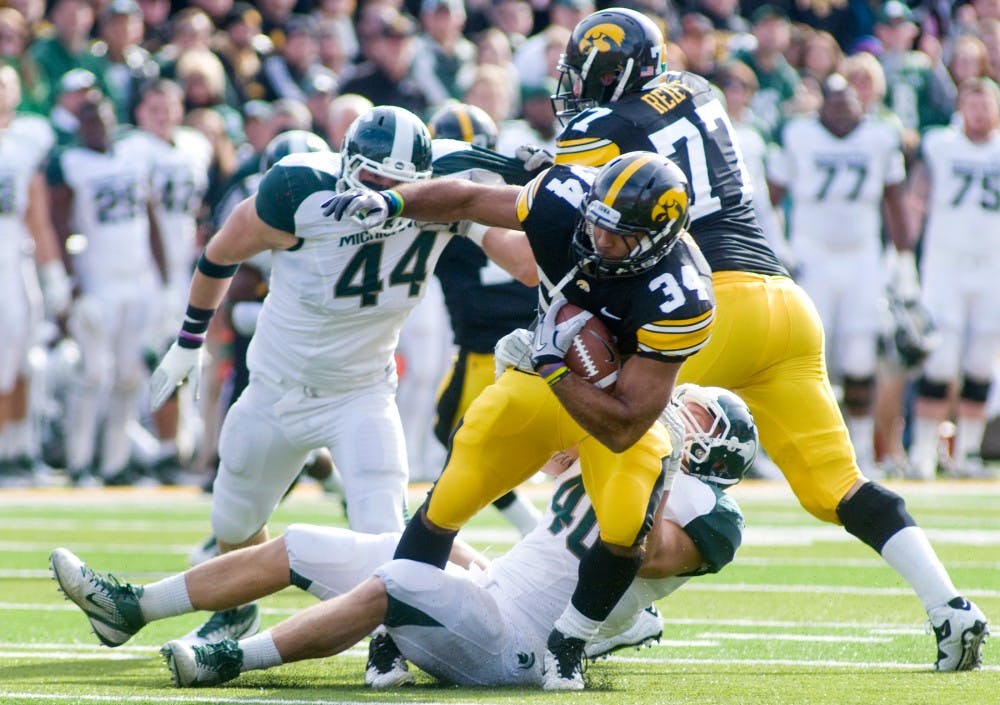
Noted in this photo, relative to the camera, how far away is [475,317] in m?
6.70

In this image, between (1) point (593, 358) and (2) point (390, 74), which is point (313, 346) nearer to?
(1) point (593, 358)

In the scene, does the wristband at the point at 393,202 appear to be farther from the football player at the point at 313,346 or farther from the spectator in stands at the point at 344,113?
the spectator in stands at the point at 344,113

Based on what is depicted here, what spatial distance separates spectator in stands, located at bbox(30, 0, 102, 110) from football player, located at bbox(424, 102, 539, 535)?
459 cm

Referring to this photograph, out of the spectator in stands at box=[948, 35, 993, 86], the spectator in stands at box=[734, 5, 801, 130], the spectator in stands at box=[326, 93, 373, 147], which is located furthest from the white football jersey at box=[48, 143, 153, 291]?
the spectator in stands at box=[948, 35, 993, 86]

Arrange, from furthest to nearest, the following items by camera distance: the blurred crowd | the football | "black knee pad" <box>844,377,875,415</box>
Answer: "black knee pad" <box>844,377,875,415</box>, the blurred crowd, the football

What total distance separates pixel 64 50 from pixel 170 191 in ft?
3.80

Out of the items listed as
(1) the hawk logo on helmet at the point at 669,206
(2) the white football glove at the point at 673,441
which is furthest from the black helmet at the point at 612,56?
(2) the white football glove at the point at 673,441

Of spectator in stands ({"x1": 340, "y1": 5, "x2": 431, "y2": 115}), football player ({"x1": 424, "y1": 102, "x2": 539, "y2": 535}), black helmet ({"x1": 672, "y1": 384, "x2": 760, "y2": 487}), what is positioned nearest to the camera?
black helmet ({"x1": 672, "y1": 384, "x2": 760, "y2": 487})

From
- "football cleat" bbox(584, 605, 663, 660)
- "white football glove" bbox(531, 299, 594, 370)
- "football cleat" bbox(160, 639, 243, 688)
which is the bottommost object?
"football cleat" bbox(584, 605, 663, 660)

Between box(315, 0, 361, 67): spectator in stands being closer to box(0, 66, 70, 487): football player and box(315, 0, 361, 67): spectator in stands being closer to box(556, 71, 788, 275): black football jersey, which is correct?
box(0, 66, 70, 487): football player

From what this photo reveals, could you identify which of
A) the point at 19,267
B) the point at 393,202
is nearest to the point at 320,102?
the point at 19,267

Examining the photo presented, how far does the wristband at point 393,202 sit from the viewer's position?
4289 mm

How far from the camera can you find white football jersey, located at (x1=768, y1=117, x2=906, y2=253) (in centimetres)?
1047

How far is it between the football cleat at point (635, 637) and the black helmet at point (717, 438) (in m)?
0.41
